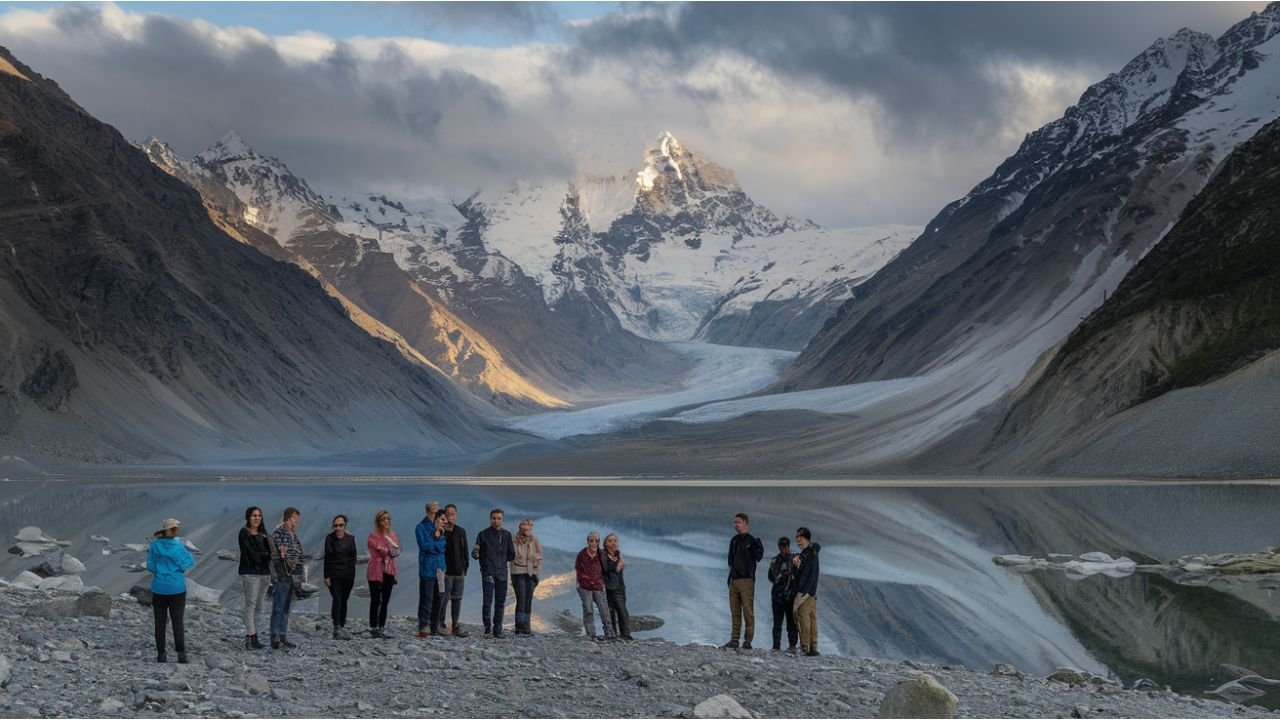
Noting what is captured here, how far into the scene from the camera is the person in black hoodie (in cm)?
2312

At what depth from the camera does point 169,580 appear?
19.6m

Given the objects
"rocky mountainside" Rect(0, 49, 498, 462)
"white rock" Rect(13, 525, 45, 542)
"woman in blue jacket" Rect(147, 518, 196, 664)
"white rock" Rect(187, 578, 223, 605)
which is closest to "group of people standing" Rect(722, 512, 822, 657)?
"woman in blue jacket" Rect(147, 518, 196, 664)

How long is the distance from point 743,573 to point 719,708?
23.6ft

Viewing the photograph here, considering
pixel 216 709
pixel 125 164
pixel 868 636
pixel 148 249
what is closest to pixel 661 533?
pixel 868 636

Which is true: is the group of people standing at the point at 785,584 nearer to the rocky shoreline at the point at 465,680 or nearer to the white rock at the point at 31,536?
the rocky shoreline at the point at 465,680

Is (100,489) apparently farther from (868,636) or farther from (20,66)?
(20,66)

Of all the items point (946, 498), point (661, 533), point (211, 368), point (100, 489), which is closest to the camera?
point (661, 533)

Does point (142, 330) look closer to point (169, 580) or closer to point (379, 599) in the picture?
point (379, 599)

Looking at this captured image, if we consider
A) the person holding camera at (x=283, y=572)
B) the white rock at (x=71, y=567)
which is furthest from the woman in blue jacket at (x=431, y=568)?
the white rock at (x=71, y=567)

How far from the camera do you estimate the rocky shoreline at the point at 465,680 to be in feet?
53.8

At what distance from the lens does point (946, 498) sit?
76.4 m

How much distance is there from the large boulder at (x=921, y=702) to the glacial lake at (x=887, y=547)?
7.61 m

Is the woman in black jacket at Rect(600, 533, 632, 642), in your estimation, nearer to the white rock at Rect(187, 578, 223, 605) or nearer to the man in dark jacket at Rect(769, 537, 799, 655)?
the man in dark jacket at Rect(769, 537, 799, 655)

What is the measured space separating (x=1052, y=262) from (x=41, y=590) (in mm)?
143442
